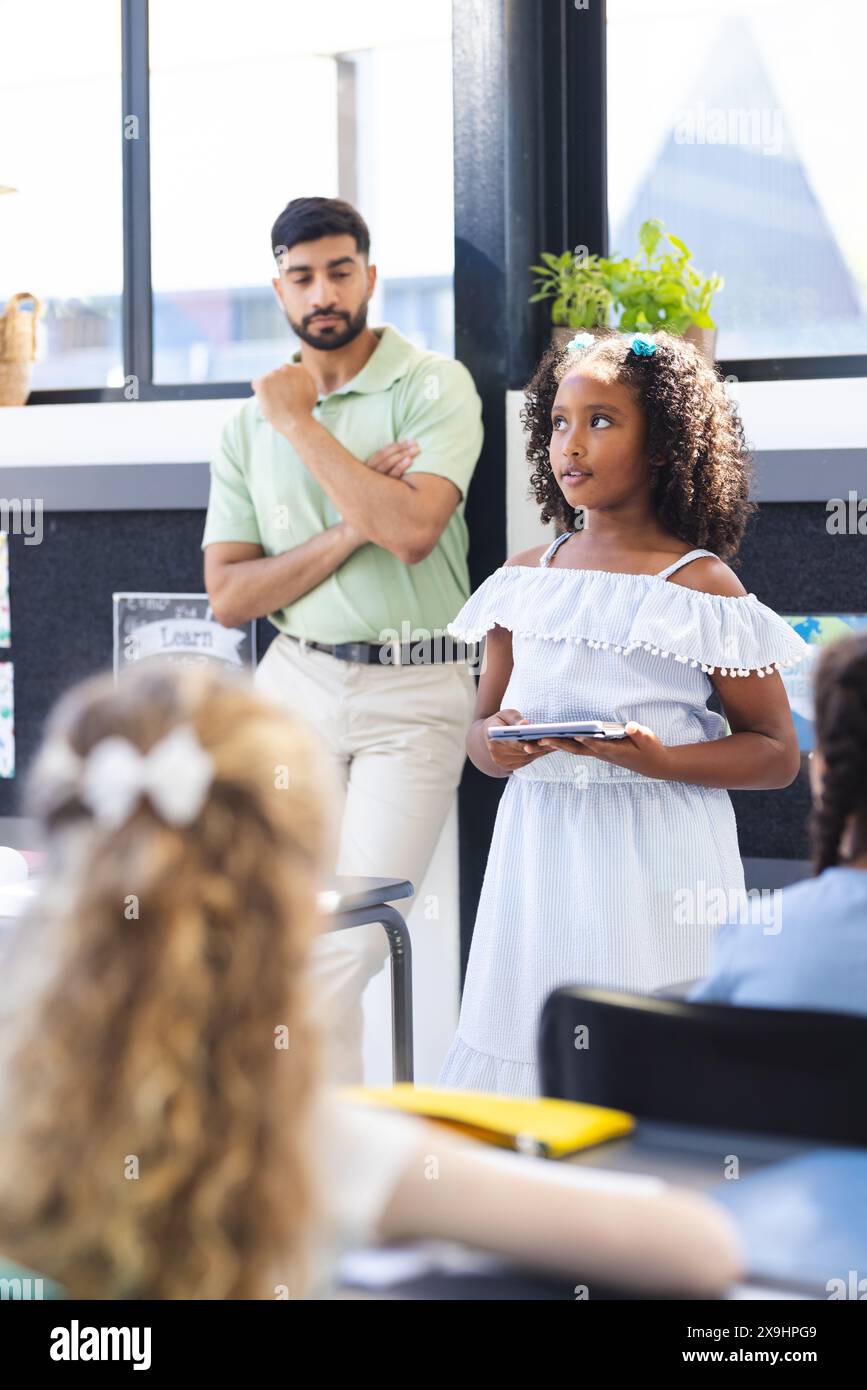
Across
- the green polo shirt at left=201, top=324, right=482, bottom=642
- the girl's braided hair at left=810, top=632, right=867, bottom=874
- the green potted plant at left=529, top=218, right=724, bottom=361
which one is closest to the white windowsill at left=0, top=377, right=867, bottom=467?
the green potted plant at left=529, top=218, right=724, bottom=361

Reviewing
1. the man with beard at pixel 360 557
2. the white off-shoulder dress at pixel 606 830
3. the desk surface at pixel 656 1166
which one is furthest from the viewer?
the man with beard at pixel 360 557

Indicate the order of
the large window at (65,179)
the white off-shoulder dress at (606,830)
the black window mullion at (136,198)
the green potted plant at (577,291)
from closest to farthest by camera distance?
the white off-shoulder dress at (606,830)
the green potted plant at (577,291)
the black window mullion at (136,198)
the large window at (65,179)

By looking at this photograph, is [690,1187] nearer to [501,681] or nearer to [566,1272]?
[566,1272]

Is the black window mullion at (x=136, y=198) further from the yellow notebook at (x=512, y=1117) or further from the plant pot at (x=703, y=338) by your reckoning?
the yellow notebook at (x=512, y=1117)

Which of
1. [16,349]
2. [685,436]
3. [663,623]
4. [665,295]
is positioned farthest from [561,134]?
[663,623]

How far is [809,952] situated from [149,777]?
0.76 metres

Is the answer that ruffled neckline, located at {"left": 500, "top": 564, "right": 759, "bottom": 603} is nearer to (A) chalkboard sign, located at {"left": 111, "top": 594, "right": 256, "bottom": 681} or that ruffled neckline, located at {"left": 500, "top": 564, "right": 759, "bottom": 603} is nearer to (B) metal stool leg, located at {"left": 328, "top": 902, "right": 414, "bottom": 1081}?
(B) metal stool leg, located at {"left": 328, "top": 902, "right": 414, "bottom": 1081}

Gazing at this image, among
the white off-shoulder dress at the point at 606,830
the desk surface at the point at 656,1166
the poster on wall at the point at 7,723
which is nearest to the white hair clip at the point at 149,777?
the desk surface at the point at 656,1166

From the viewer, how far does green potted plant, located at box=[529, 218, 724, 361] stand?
3.23 metres

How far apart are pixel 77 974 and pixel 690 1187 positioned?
571 mm

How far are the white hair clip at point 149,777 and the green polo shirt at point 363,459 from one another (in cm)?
224

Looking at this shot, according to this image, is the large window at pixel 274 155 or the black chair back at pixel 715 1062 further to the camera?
the large window at pixel 274 155

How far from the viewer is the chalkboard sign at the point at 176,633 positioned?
386 centimetres

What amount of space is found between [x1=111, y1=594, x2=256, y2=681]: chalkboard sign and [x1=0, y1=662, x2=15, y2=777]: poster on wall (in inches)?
13.0
